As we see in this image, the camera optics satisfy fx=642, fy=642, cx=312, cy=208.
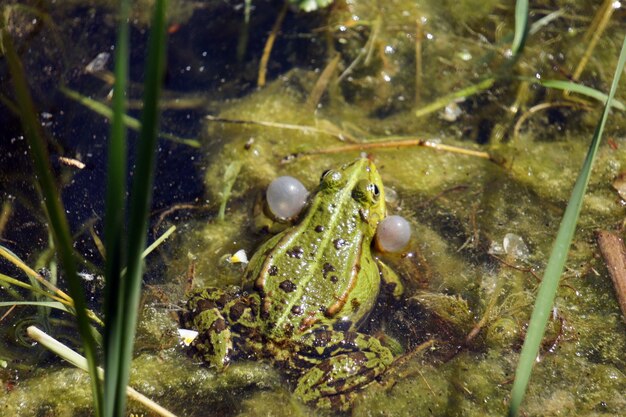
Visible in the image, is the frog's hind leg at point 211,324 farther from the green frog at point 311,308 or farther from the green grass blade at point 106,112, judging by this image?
the green grass blade at point 106,112

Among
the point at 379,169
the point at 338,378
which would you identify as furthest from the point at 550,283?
the point at 379,169

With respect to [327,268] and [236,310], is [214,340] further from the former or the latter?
[327,268]

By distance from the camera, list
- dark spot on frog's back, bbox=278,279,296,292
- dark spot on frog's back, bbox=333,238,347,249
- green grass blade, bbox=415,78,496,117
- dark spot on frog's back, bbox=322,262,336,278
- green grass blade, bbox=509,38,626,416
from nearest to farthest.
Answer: green grass blade, bbox=509,38,626,416, dark spot on frog's back, bbox=278,279,296,292, dark spot on frog's back, bbox=322,262,336,278, dark spot on frog's back, bbox=333,238,347,249, green grass blade, bbox=415,78,496,117

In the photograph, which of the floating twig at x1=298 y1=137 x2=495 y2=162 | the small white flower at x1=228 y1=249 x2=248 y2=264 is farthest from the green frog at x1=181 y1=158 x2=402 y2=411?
the floating twig at x1=298 y1=137 x2=495 y2=162

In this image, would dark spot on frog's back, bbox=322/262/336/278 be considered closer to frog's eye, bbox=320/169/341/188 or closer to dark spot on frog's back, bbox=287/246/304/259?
dark spot on frog's back, bbox=287/246/304/259

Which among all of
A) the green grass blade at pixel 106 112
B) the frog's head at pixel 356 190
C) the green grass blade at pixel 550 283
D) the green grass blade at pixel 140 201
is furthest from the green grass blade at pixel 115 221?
the green grass blade at pixel 106 112

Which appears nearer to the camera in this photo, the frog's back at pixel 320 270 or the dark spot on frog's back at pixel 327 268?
the frog's back at pixel 320 270

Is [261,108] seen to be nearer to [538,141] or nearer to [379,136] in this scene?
[379,136]

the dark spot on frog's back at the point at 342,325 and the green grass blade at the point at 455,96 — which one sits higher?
the green grass blade at the point at 455,96
